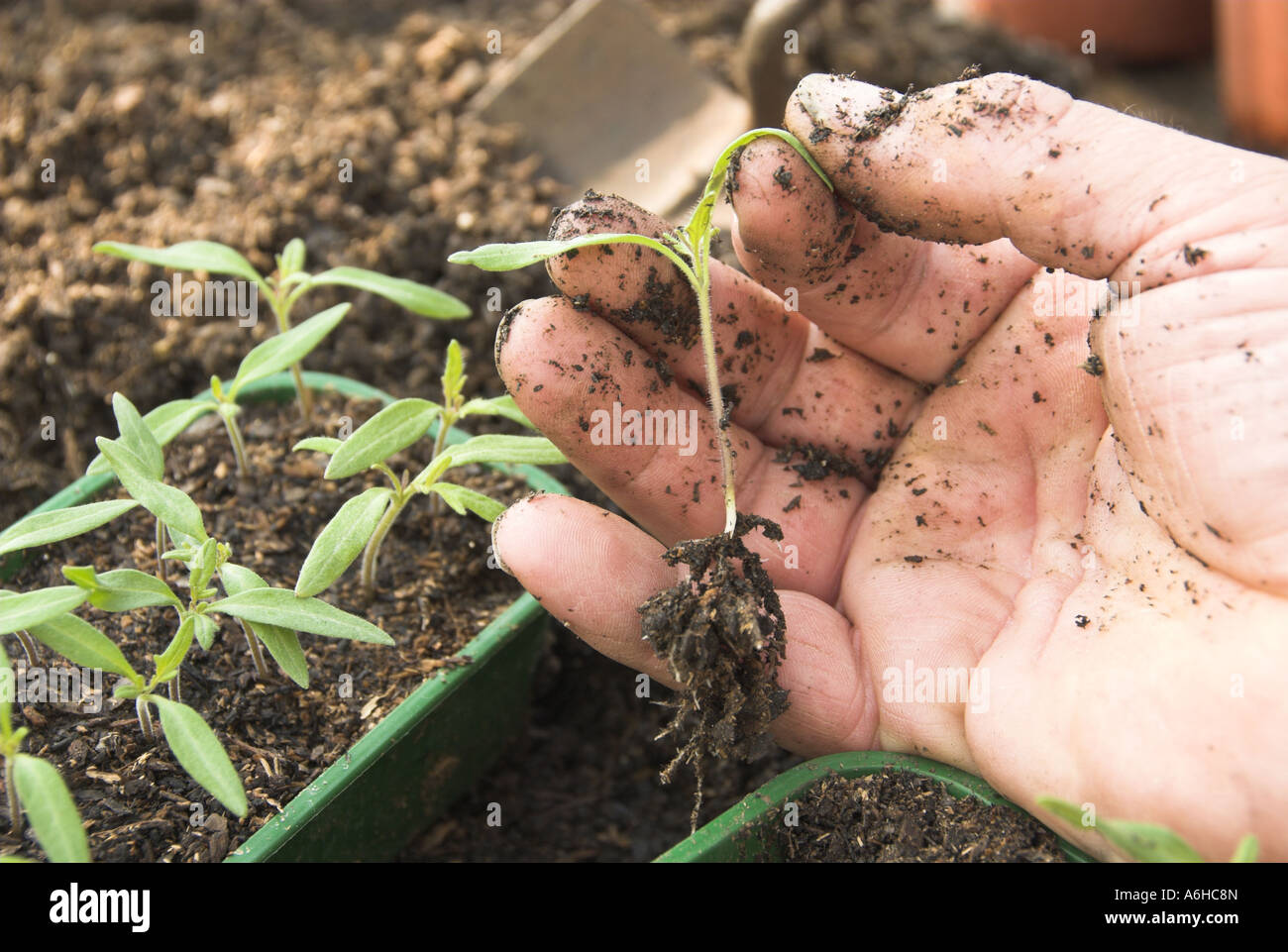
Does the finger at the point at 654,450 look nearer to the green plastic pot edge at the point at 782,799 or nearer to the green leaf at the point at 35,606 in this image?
the green plastic pot edge at the point at 782,799

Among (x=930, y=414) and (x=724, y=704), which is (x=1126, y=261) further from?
(x=724, y=704)

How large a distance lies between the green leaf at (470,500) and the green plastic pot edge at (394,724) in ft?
0.66

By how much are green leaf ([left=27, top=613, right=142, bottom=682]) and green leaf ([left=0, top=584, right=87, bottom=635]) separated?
0.02 meters

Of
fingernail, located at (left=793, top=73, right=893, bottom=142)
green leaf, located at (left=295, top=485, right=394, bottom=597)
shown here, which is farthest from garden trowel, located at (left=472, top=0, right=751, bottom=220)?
green leaf, located at (left=295, top=485, right=394, bottom=597)

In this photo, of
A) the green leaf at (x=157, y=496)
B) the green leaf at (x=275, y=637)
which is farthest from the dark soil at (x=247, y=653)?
the green leaf at (x=157, y=496)

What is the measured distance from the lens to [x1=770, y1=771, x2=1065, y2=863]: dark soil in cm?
153

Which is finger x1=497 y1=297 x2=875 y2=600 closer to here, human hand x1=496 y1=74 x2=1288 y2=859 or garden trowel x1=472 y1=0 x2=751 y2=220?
human hand x1=496 y1=74 x2=1288 y2=859

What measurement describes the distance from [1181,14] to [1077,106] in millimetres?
4108

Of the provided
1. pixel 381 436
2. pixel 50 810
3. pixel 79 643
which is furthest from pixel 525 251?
pixel 50 810

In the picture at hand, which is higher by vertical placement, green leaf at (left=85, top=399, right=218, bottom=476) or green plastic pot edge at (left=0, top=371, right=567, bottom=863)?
green leaf at (left=85, top=399, right=218, bottom=476)

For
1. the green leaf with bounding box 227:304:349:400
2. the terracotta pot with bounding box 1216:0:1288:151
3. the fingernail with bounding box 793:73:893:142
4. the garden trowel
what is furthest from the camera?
the terracotta pot with bounding box 1216:0:1288:151

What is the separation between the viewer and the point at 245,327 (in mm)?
2574

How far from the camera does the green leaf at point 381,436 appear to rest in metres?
1.66

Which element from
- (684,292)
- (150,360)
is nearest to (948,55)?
(684,292)
